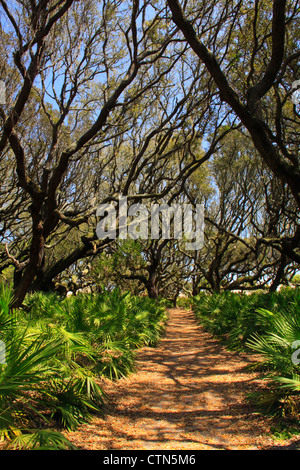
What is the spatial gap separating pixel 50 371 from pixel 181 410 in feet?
6.84

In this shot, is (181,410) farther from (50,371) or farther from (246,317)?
(246,317)

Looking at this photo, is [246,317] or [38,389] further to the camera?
[246,317]

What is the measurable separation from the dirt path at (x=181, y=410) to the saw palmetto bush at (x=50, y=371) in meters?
0.29

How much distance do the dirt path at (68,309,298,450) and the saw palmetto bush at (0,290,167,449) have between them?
0.94 ft

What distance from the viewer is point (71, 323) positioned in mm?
4930

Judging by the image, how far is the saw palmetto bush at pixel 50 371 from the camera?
2.43 meters

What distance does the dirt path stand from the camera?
310 centimetres

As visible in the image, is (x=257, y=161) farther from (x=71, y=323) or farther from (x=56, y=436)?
(x=56, y=436)

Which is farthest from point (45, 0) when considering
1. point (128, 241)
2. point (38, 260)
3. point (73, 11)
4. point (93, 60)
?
point (128, 241)

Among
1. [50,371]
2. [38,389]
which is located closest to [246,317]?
[50,371]

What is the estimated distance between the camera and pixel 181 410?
13.6 ft

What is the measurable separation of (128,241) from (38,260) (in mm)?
5868
